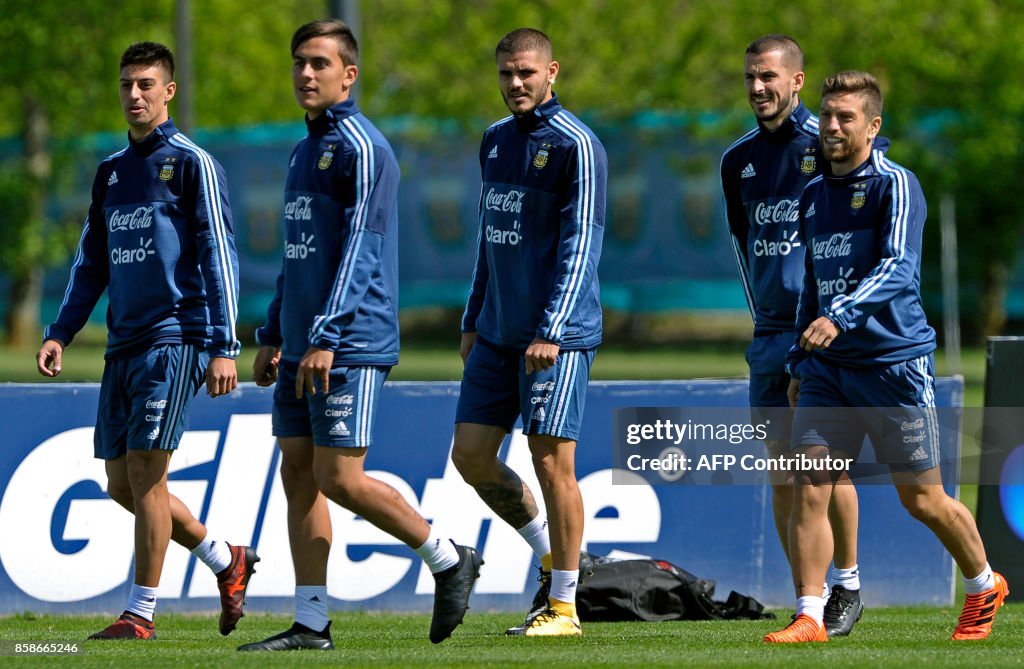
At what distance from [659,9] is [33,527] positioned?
26.1 meters

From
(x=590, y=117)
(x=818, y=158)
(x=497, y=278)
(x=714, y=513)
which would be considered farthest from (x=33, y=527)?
(x=590, y=117)

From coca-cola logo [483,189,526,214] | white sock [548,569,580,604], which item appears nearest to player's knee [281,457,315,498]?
white sock [548,569,580,604]

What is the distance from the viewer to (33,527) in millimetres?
8336

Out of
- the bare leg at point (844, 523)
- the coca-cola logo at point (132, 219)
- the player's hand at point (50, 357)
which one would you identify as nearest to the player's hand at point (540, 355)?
the bare leg at point (844, 523)

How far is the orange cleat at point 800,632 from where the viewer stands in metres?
6.62

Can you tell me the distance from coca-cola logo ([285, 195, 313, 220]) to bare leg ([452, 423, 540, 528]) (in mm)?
1146

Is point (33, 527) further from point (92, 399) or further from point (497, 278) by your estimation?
point (497, 278)

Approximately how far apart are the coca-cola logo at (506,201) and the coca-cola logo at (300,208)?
842 millimetres

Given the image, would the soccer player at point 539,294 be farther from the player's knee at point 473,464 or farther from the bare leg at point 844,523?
the bare leg at point 844,523

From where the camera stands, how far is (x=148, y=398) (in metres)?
6.98

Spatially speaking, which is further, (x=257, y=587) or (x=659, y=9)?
(x=659, y=9)

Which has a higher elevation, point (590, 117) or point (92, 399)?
point (590, 117)

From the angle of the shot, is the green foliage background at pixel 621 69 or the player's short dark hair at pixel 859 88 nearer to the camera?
the player's short dark hair at pixel 859 88

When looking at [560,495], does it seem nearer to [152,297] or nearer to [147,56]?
[152,297]
